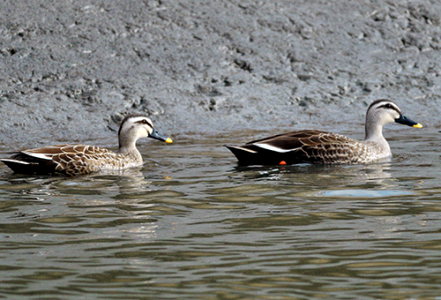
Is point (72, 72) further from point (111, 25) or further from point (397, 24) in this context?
point (397, 24)

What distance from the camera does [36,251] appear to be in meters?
5.72

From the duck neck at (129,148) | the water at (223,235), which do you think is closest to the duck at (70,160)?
the duck neck at (129,148)

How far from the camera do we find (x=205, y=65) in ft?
46.9

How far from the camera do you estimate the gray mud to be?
13.2 meters

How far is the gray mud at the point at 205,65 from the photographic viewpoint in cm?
1322

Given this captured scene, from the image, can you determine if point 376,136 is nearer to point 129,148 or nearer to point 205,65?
point 129,148

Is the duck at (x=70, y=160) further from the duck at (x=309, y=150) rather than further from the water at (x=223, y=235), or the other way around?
the duck at (x=309, y=150)

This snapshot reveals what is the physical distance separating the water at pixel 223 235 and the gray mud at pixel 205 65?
379cm

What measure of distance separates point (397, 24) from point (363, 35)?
3.23 feet

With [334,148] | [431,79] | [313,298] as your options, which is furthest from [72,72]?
[313,298]

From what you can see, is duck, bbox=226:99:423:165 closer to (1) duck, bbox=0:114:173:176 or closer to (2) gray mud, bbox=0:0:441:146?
(1) duck, bbox=0:114:173:176

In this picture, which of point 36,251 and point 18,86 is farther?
point 18,86

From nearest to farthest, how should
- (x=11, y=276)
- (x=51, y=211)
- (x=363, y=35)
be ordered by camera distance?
(x=11, y=276), (x=51, y=211), (x=363, y=35)

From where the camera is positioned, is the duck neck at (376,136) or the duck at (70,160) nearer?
the duck at (70,160)
